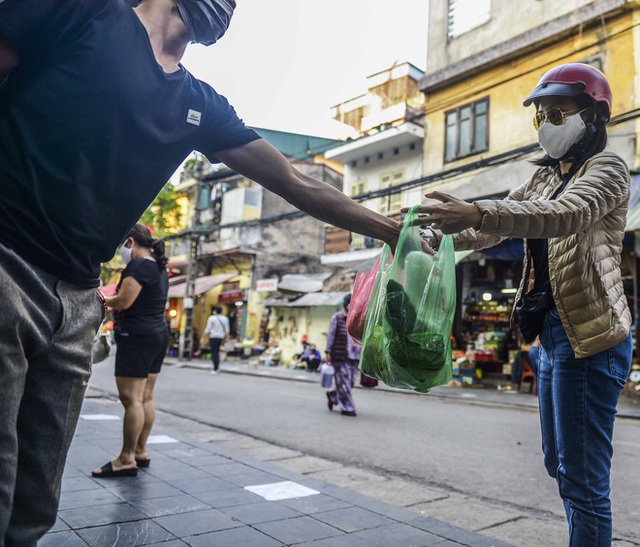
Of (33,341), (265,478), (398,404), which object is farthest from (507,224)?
(398,404)

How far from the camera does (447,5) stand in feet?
57.9

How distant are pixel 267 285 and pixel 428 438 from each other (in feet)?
57.5

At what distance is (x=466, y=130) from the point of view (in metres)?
16.4

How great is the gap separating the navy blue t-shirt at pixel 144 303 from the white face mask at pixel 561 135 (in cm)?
306

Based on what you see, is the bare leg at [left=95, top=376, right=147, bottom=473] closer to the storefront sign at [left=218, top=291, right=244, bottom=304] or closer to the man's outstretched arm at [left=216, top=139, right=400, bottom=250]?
the man's outstretched arm at [left=216, top=139, right=400, bottom=250]

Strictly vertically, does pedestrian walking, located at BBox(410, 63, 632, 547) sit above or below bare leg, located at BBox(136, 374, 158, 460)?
above

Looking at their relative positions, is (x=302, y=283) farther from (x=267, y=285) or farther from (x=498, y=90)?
(x=498, y=90)

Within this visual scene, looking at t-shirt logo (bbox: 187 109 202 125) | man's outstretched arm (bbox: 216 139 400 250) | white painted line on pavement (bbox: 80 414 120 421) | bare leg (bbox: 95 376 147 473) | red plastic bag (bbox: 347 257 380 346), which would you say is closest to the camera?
t-shirt logo (bbox: 187 109 202 125)

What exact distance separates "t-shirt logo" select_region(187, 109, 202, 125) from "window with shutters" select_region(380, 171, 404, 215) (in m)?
17.7

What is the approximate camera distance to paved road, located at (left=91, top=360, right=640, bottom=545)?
4426 millimetres

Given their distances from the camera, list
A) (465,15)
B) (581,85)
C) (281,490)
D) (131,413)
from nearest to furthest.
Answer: (581,85), (281,490), (131,413), (465,15)

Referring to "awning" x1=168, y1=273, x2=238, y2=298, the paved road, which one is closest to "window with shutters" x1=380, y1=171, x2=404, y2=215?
"awning" x1=168, y1=273, x2=238, y2=298

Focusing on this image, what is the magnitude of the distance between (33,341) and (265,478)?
10.1 feet

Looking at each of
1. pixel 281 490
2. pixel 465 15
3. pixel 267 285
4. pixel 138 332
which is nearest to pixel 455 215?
pixel 281 490
